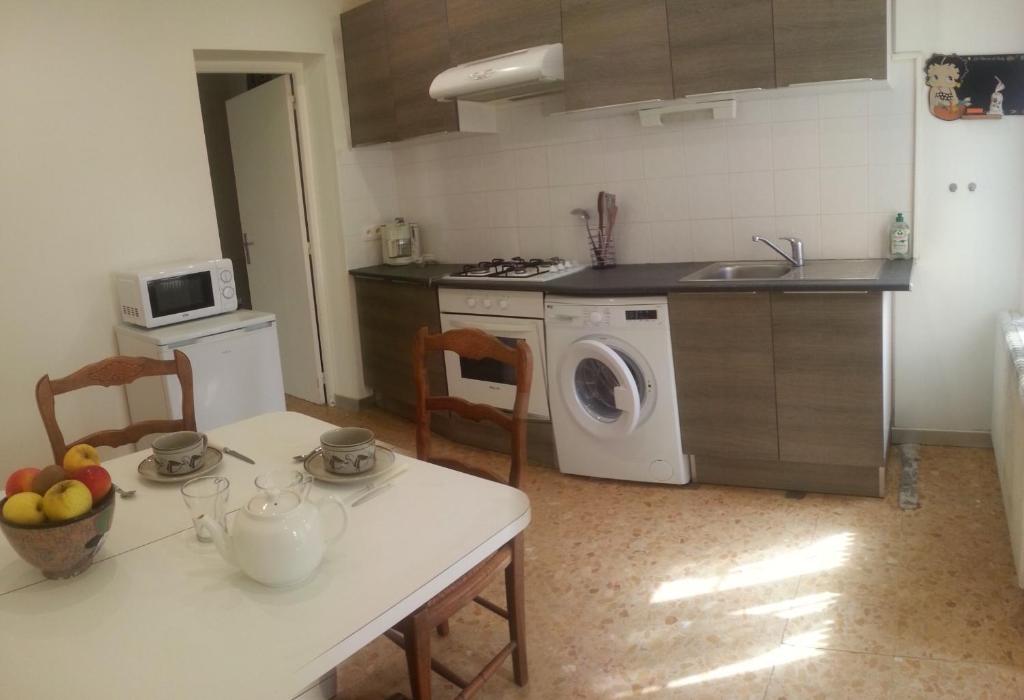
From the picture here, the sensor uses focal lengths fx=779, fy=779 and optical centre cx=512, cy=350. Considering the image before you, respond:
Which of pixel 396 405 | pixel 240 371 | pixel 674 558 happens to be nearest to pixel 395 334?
pixel 396 405

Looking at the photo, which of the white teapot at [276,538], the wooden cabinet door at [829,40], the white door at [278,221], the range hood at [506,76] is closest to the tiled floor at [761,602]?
the white teapot at [276,538]

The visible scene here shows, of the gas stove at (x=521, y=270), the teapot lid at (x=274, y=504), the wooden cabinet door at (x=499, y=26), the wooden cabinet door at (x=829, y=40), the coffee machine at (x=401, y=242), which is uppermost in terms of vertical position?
the wooden cabinet door at (x=499, y=26)

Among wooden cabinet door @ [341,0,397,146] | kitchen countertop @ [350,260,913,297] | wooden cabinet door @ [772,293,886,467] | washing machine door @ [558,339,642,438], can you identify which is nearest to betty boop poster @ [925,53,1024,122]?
kitchen countertop @ [350,260,913,297]

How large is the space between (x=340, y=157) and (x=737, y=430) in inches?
105

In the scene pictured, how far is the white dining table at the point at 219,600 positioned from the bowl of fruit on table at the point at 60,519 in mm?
52

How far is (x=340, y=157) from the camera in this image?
171 inches

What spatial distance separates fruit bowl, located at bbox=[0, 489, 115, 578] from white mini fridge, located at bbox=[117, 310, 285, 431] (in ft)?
6.42

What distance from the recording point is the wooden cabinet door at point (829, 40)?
266 cm

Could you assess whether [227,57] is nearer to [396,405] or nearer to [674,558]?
[396,405]

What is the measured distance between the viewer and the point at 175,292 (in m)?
3.42

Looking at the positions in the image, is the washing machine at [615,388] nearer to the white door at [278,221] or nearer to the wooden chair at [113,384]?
the wooden chair at [113,384]

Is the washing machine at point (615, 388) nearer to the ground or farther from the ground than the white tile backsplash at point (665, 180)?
nearer to the ground

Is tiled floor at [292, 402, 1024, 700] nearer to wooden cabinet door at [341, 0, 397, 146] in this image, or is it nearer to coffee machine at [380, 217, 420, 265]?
coffee machine at [380, 217, 420, 265]

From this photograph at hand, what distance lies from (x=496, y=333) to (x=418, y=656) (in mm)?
2139
